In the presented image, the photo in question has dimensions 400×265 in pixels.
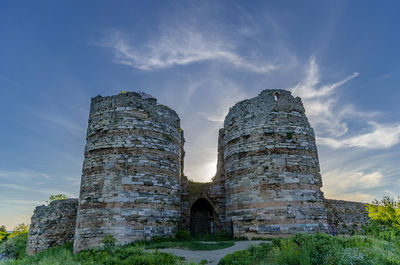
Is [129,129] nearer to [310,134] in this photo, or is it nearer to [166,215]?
[166,215]

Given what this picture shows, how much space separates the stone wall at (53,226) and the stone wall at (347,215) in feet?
50.7

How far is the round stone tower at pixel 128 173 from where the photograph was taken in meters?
12.7

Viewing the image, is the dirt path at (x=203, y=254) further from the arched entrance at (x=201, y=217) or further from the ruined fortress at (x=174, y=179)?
the arched entrance at (x=201, y=217)

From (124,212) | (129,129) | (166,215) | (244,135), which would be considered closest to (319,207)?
(244,135)

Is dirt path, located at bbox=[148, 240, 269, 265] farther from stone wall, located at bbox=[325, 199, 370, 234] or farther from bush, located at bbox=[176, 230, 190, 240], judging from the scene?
stone wall, located at bbox=[325, 199, 370, 234]

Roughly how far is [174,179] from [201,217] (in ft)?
13.2

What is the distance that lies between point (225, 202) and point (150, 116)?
687cm

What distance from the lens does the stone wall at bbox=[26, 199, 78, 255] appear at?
16047 mm

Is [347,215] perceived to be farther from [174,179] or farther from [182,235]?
[174,179]

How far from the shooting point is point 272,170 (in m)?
13.6

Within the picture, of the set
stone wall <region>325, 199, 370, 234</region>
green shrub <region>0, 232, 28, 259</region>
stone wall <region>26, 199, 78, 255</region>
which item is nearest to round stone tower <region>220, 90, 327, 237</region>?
stone wall <region>325, 199, 370, 234</region>

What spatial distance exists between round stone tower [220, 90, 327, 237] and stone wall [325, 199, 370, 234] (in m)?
2.74

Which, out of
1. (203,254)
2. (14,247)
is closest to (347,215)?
(203,254)

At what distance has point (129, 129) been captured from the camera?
14164 millimetres
